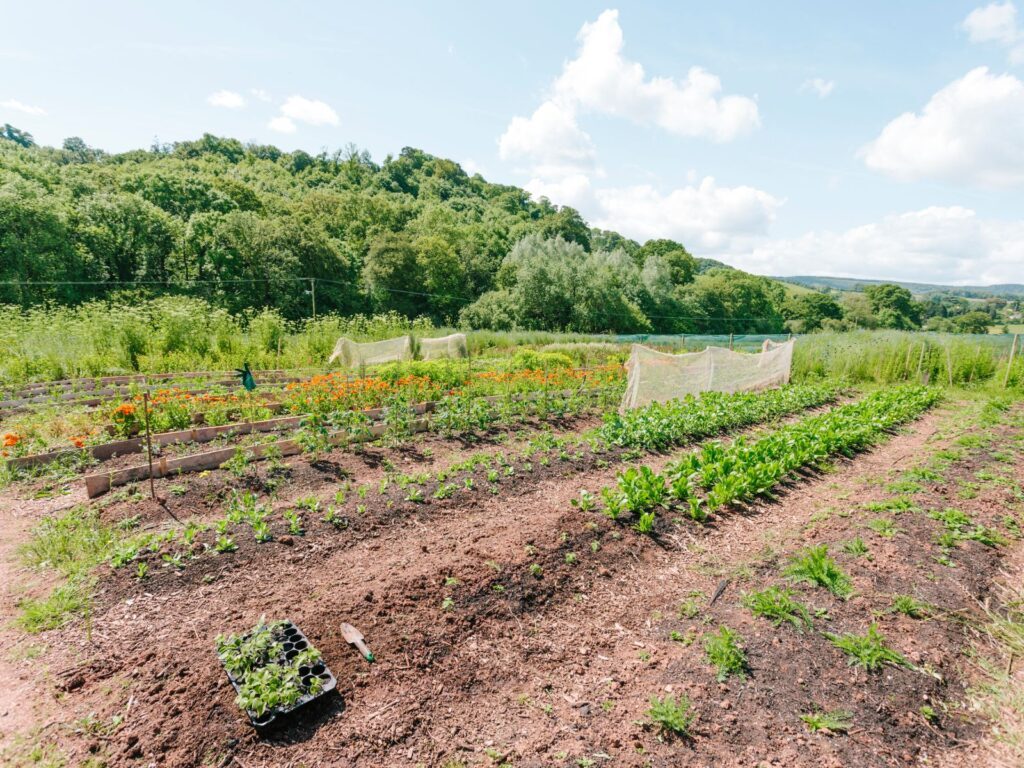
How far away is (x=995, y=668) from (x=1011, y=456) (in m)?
5.64

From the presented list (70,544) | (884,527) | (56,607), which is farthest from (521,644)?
(70,544)

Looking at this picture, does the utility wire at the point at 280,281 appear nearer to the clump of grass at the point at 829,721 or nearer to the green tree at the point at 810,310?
the green tree at the point at 810,310

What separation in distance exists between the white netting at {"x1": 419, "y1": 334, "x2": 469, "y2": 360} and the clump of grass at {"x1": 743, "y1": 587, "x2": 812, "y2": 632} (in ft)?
43.0

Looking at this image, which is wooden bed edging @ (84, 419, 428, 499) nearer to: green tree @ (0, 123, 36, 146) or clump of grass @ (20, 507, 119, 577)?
clump of grass @ (20, 507, 119, 577)

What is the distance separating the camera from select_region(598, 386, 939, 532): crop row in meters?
4.61

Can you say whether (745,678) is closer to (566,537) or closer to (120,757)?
(566,537)

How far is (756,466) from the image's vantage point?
5.37 metres

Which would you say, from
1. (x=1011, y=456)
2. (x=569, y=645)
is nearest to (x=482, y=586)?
(x=569, y=645)

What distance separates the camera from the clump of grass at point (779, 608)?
304 cm

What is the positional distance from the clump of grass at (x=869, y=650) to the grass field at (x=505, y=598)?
0.08 feet

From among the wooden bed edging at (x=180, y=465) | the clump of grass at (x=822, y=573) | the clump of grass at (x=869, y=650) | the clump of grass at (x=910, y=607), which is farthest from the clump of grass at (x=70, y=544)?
the clump of grass at (x=910, y=607)

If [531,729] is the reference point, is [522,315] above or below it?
above

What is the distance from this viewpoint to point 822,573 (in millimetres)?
3504

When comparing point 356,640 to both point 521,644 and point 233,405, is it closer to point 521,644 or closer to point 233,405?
point 521,644
